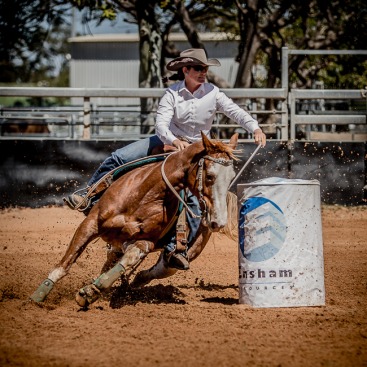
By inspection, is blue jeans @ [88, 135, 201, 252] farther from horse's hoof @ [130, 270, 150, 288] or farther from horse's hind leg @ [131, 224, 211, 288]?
horse's hoof @ [130, 270, 150, 288]

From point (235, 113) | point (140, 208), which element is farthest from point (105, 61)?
point (140, 208)

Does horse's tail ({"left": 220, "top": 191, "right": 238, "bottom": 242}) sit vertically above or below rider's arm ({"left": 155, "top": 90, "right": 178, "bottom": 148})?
below

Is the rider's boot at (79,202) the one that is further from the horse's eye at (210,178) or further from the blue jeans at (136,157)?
the horse's eye at (210,178)

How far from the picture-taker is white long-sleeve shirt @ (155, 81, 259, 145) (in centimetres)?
658

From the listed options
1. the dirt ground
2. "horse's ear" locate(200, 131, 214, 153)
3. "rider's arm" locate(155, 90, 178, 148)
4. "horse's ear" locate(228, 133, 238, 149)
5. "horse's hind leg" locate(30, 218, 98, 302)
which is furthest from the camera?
"rider's arm" locate(155, 90, 178, 148)

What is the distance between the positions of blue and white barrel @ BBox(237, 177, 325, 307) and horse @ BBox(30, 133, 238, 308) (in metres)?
0.32

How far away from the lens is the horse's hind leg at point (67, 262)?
19.8 feet

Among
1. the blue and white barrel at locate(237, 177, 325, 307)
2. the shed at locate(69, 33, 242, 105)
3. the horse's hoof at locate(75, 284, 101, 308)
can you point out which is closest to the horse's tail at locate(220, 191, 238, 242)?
the blue and white barrel at locate(237, 177, 325, 307)

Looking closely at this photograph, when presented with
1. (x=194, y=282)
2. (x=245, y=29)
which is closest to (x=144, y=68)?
(x=245, y=29)

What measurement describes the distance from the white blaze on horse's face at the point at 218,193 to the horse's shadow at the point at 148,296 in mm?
1128

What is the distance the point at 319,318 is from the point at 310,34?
19.1 metres

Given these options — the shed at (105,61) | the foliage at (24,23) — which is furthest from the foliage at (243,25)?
the shed at (105,61)

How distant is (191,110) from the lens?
21.7 ft

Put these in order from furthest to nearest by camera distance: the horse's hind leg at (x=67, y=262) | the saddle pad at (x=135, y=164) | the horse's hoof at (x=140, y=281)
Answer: the horse's hoof at (x=140, y=281), the saddle pad at (x=135, y=164), the horse's hind leg at (x=67, y=262)
